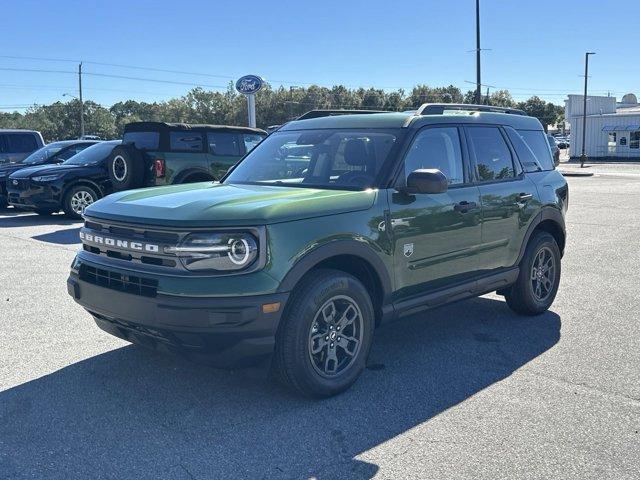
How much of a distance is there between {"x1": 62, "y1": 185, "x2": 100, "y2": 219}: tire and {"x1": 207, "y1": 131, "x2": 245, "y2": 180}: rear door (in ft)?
9.33

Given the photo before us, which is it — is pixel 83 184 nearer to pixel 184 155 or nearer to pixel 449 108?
pixel 184 155

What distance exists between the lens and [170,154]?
11.5m

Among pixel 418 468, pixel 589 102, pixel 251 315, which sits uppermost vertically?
pixel 589 102

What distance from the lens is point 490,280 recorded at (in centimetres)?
534

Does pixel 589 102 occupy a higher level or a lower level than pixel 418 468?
higher

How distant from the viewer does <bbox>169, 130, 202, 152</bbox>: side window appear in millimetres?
11625

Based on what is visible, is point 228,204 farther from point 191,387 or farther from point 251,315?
point 191,387

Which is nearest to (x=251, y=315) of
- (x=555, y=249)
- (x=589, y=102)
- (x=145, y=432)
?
(x=145, y=432)

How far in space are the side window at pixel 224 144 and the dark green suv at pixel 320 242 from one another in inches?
268

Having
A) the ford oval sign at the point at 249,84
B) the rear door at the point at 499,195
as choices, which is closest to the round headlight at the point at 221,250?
the rear door at the point at 499,195

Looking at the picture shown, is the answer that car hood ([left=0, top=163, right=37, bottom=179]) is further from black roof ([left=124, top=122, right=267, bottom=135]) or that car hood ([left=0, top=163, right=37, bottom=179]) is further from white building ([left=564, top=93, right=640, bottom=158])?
white building ([left=564, top=93, right=640, bottom=158])

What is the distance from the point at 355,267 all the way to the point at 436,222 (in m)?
0.78

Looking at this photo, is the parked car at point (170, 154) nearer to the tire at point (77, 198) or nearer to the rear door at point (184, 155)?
the rear door at point (184, 155)

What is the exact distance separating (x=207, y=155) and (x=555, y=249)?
748cm
